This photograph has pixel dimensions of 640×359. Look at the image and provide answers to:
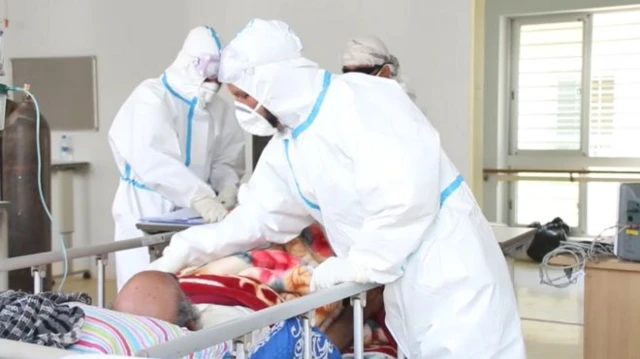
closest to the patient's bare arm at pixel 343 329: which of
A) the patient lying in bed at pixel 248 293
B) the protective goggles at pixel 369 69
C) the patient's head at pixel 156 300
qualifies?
the patient lying in bed at pixel 248 293

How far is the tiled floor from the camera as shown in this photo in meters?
3.82

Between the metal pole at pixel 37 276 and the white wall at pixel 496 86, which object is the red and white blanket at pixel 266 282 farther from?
the white wall at pixel 496 86

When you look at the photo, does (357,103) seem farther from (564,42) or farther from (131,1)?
(564,42)

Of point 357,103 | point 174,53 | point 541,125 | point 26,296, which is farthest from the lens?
point 541,125

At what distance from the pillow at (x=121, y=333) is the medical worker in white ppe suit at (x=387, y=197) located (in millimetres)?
411

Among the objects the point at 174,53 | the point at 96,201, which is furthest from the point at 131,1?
the point at 96,201

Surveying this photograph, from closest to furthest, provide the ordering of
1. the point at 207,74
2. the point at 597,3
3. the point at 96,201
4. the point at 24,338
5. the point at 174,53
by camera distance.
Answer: the point at 24,338 → the point at 207,74 → the point at 174,53 → the point at 96,201 → the point at 597,3

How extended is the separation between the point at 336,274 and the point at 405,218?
0.20m

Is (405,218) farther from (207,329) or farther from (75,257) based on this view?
(75,257)

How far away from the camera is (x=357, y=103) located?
1768mm

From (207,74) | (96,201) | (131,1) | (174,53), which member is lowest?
(96,201)

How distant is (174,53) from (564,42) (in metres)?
3.38

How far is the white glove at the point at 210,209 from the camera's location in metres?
2.53

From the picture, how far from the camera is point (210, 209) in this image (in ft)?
8.53
